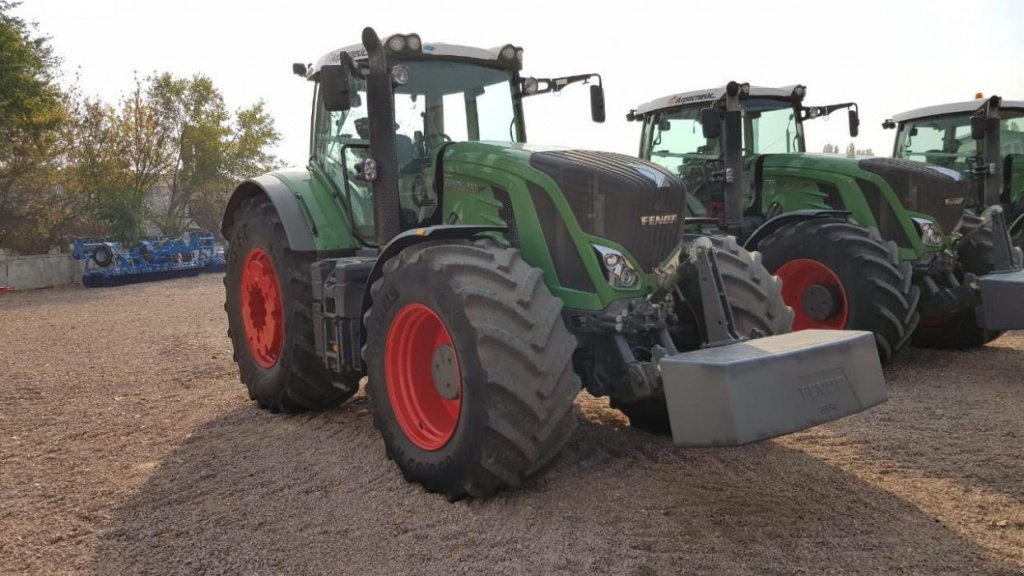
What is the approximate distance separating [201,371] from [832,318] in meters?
5.48

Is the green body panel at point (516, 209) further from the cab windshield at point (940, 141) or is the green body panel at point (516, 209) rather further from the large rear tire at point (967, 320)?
the cab windshield at point (940, 141)

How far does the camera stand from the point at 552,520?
345 cm

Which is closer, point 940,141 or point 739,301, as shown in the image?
point 739,301

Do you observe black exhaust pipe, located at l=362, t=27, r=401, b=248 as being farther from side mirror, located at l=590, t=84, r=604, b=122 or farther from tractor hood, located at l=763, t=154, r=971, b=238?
tractor hood, located at l=763, t=154, r=971, b=238

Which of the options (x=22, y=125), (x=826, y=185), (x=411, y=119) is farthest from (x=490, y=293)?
(x=22, y=125)

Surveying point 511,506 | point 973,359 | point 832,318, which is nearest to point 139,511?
point 511,506

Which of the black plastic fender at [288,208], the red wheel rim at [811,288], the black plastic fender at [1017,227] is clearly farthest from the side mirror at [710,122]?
the black plastic fender at [1017,227]

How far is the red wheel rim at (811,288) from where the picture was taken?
6520 millimetres

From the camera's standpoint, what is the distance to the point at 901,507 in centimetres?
359

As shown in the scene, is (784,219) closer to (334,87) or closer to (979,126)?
(979,126)

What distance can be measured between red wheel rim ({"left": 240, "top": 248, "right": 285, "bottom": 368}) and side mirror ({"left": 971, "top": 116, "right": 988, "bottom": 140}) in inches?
302

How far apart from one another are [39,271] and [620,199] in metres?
18.2

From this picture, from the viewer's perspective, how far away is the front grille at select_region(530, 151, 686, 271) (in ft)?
12.8

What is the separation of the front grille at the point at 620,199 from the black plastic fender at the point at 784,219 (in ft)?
10.1
